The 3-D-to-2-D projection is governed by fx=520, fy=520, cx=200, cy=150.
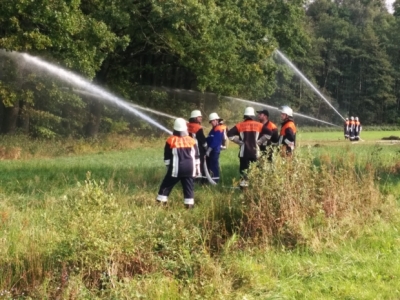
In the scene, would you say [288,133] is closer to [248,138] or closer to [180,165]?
[248,138]

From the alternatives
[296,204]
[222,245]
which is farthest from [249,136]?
[222,245]

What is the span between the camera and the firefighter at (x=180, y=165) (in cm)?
911

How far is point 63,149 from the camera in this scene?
70.2ft

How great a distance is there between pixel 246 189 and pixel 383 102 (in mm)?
74132

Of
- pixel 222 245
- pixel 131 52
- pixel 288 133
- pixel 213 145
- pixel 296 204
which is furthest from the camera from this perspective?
pixel 131 52

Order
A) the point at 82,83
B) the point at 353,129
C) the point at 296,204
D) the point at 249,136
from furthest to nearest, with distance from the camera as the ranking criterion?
the point at 353,129 < the point at 82,83 < the point at 249,136 < the point at 296,204

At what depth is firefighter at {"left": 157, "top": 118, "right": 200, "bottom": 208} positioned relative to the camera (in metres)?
9.11

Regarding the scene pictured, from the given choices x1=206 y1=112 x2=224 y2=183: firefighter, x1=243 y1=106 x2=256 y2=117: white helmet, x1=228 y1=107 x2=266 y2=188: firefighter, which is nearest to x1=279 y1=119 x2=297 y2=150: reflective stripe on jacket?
x1=228 y1=107 x2=266 y2=188: firefighter

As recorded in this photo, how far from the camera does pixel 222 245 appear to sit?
632cm

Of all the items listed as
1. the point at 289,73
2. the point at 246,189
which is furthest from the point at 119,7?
the point at 289,73

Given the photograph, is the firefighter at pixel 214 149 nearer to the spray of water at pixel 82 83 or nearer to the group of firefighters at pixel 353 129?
the spray of water at pixel 82 83

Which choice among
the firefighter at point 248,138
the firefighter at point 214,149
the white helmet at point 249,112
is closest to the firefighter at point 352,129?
the firefighter at point 214,149

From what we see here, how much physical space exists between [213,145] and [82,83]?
15303mm

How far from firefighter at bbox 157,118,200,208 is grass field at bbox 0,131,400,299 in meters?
1.00
